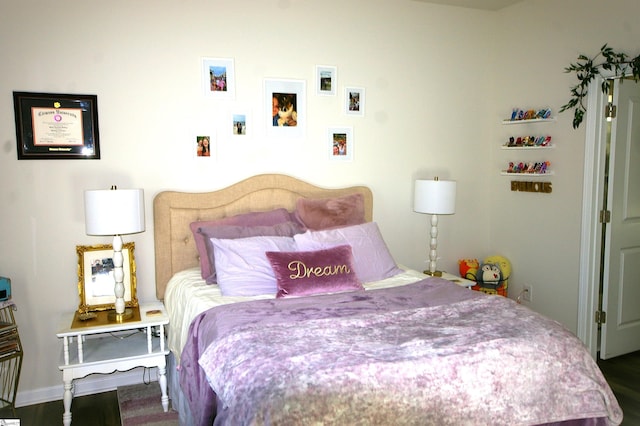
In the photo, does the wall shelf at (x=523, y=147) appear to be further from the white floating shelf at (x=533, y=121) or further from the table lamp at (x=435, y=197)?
the table lamp at (x=435, y=197)

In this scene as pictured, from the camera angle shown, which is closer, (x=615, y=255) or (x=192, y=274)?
(x=192, y=274)

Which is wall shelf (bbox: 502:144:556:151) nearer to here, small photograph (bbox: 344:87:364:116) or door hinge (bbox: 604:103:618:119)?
door hinge (bbox: 604:103:618:119)

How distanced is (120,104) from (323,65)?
56.7 inches

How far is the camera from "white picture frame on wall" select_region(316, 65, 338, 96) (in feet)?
12.3

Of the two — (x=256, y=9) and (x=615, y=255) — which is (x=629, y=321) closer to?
(x=615, y=255)

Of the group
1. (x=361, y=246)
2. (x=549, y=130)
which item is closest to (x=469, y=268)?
(x=549, y=130)

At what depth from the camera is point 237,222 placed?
3.33 metres

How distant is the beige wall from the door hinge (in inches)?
8.2

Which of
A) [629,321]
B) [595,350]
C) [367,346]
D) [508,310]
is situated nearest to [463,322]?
[508,310]

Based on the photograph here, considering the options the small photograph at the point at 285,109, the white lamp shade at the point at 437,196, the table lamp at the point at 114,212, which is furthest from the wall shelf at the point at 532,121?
the table lamp at the point at 114,212

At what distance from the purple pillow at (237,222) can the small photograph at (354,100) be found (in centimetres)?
95

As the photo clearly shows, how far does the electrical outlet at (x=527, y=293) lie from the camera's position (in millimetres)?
4102

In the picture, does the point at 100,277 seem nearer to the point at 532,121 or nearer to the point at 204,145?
the point at 204,145

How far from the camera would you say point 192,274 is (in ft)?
10.6
